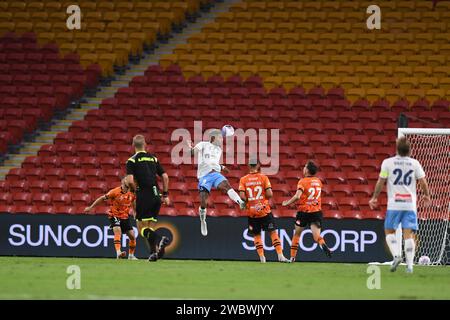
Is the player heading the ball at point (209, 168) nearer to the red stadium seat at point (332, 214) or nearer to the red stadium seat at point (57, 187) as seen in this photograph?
the red stadium seat at point (332, 214)

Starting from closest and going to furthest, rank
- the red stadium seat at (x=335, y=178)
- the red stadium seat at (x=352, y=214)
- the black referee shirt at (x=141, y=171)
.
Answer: the black referee shirt at (x=141, y=171), the red stadium seat at (x=352, y=214), the red stadium seat at (x=335, y=178)

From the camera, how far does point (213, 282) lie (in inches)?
540

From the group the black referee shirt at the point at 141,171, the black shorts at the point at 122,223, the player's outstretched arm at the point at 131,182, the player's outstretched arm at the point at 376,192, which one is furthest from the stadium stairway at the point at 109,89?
→ the player's outstretched arm at the point at 376,192

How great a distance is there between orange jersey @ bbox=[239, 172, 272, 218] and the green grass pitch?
6.28 ft

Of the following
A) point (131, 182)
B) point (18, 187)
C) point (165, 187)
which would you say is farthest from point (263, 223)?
point (18, 187)

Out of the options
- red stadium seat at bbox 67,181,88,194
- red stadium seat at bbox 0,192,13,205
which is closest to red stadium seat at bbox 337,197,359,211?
red stadium seat at bbox 67,181,88,194

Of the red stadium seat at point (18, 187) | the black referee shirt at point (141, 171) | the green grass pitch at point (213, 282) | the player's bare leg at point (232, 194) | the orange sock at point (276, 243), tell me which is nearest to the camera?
the green grass pitch at point (213, 282)

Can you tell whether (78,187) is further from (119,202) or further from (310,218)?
(310,218)

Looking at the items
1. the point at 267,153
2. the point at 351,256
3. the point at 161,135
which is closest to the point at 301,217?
the point at 351,256

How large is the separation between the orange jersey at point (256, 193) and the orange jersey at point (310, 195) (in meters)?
0.67

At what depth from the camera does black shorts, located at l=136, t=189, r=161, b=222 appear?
55.0ft

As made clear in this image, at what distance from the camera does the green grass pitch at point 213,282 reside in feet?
39.1

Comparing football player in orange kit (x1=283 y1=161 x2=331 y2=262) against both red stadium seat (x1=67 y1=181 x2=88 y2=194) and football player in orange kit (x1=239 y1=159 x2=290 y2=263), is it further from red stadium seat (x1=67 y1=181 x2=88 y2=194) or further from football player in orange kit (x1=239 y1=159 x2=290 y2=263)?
red stadium seat (x1=67 y1=181 x2=88 y2=194)

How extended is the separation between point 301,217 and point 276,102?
809 cm
